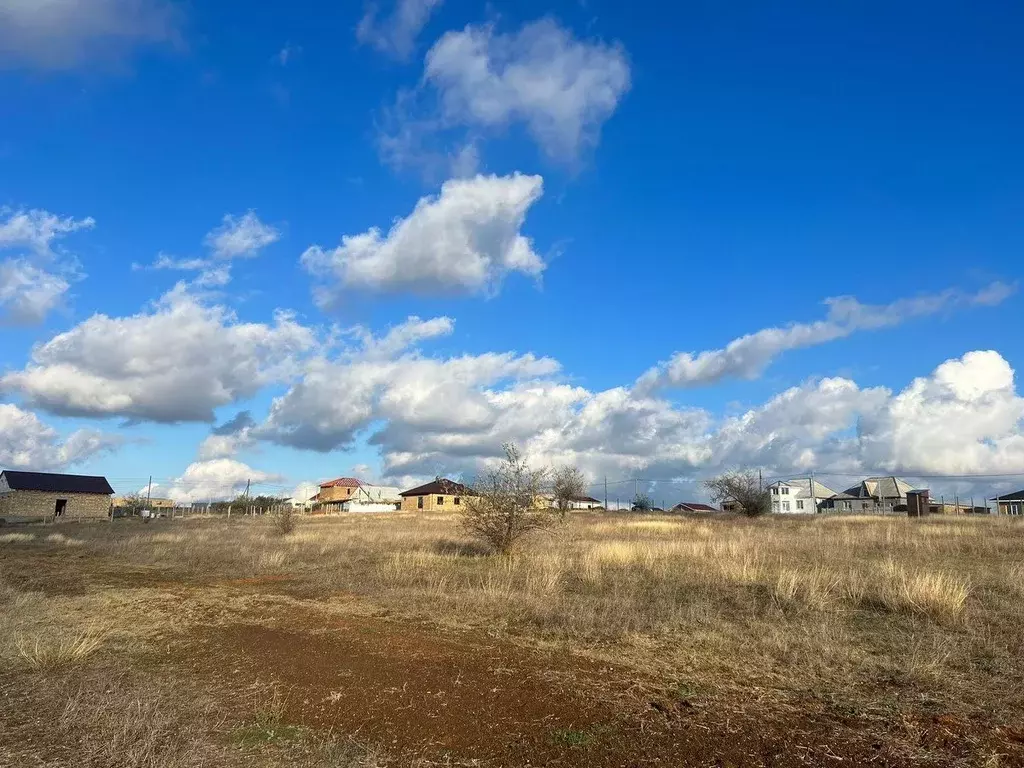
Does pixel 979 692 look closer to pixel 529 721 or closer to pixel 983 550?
pixel 529 721

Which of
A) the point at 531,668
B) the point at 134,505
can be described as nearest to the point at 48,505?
the point at 134,505

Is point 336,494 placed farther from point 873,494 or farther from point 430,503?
point 873,494

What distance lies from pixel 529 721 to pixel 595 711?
2.15ft

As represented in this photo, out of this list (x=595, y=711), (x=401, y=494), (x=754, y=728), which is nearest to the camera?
(x=754, y=728)

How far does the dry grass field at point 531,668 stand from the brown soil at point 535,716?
0.03 meters

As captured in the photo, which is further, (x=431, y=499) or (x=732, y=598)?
(x=431, y=499)

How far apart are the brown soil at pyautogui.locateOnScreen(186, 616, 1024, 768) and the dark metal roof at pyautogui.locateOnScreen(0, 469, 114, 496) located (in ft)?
239

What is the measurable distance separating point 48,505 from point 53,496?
963mm

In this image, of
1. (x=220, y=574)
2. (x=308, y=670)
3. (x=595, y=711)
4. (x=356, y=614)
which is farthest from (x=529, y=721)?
(x=220, y=574)

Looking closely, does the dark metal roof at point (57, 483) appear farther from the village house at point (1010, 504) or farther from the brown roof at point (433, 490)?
the village house at point (1010, 504)

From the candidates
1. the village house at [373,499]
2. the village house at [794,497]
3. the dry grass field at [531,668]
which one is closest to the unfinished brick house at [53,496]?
the village house at [373,499]

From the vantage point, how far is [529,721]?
5887 mm

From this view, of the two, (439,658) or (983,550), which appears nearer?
(439,658)

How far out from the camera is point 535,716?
19.7 feet
